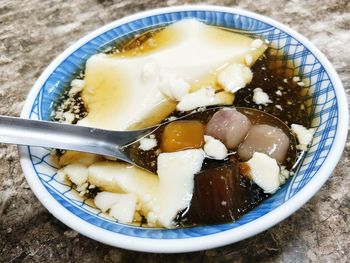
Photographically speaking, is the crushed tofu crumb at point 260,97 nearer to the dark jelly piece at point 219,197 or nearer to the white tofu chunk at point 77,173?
the dark jelly piece at point 219,197

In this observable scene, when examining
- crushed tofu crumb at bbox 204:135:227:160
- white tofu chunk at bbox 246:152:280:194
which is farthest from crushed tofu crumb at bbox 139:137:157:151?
white tofu chunk at bbox 246:152:280:194

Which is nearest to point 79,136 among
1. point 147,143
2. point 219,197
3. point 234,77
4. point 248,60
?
point 147,143

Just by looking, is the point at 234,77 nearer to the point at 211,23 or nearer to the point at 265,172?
the point at 211,23

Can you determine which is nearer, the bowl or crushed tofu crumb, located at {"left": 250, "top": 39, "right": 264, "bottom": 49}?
the bowl

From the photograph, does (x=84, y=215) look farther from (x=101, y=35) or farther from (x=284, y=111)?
(x=101, y=35)

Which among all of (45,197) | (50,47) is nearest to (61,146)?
(45,197)

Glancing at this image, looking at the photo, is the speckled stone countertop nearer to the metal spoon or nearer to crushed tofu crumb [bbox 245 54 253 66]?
the metal spoon
